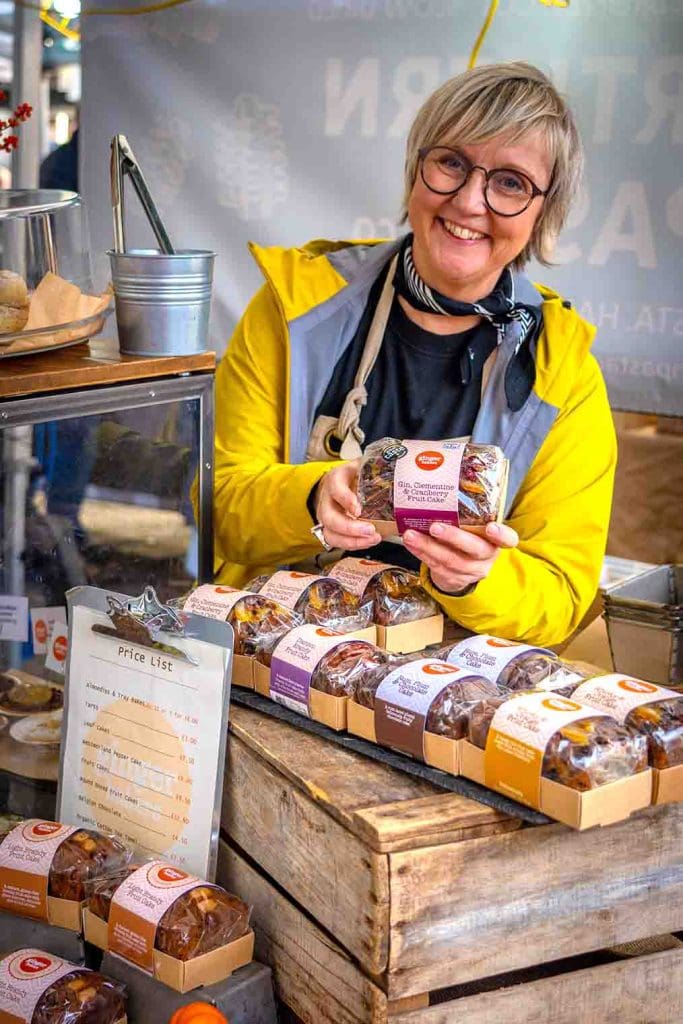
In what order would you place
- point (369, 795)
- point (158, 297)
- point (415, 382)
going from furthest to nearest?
point (415, 382) → point (158, 297) → point (369, 795)

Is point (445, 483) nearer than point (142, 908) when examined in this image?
No

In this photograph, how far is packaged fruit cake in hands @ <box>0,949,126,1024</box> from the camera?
127 cm

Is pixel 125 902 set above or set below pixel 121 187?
below

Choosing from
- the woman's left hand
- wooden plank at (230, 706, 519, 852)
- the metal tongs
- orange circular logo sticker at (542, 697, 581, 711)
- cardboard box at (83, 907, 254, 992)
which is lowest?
cardboard box at (83, 907, 254, 992)

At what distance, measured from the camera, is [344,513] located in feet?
5.50

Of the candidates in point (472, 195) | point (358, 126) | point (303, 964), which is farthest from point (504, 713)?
point (358, 126)

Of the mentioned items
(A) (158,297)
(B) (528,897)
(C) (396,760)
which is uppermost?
(A) (158,297)

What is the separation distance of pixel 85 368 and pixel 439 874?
0.83 m

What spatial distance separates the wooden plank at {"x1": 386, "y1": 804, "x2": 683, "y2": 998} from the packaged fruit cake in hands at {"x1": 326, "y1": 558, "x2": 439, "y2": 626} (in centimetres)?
45

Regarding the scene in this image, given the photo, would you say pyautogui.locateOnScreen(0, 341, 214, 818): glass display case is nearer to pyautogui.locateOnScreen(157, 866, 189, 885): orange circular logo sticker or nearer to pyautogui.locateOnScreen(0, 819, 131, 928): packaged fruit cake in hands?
pyautogui.locateOnScreen(0, 819, 131, 928): packaged fruit cake in hands

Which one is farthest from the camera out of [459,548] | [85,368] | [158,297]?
[158,297]

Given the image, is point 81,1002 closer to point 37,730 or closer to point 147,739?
point 147,739

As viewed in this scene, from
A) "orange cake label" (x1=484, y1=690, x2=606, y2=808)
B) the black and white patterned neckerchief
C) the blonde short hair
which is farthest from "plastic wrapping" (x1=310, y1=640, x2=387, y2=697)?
the blonde short hair

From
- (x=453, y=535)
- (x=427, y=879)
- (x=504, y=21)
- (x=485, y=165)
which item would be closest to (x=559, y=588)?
(x=453, y=535)
